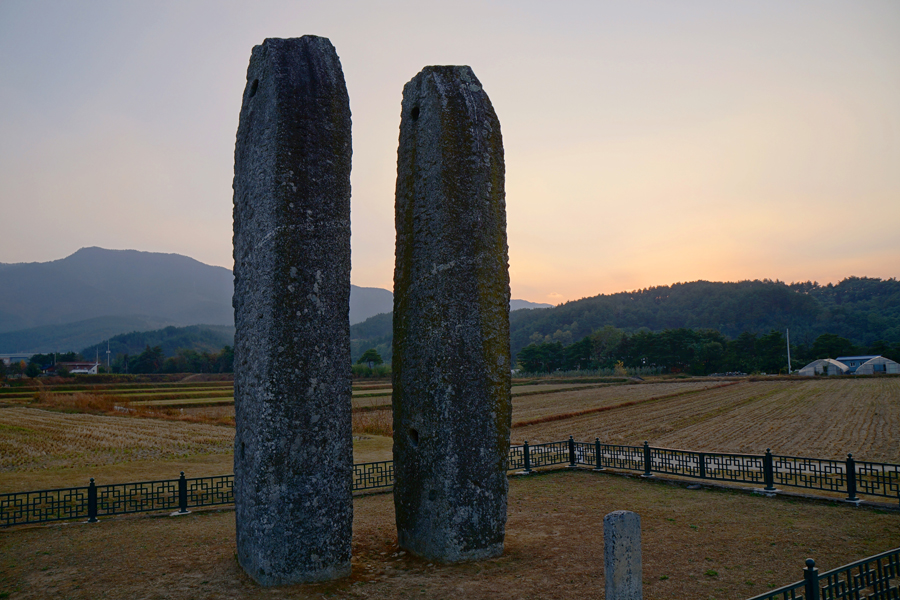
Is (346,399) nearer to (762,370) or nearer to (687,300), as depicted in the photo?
(762,370)

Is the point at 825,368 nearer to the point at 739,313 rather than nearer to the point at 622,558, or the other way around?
the point at 739,313

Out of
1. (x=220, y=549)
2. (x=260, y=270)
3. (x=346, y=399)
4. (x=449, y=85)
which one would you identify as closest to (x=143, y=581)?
(x=220, y=549)

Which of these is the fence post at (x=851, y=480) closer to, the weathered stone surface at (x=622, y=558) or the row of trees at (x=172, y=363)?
the weathered stone surface at (x=622, y=558)

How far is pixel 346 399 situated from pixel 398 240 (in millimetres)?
3614

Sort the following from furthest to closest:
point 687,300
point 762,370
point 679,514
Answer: point 687,300 → point 762,370 → point 679,514

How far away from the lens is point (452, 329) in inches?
377

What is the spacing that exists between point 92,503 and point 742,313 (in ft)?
577

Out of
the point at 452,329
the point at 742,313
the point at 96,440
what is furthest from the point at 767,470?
the point at 742,313

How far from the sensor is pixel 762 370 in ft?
329

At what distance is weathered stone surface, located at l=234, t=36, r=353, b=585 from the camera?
789 cm

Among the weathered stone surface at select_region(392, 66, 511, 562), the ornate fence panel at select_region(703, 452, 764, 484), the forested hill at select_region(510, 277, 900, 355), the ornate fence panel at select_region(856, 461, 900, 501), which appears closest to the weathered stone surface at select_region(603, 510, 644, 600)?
the weathered stone surface at select_region(392, 66, 511, 562)

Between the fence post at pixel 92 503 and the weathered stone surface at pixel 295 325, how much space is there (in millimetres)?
6289

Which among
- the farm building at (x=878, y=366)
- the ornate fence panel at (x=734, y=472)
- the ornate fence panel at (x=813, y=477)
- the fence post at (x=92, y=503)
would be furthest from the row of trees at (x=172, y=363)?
the farm building at (x=878, y=366)

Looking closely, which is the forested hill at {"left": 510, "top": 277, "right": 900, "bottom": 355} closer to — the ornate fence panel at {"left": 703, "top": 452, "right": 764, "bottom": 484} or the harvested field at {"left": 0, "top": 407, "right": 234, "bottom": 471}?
the ornate fence panel at {"left": 703, "top": 452, "right": 764, "bottom": 484}
